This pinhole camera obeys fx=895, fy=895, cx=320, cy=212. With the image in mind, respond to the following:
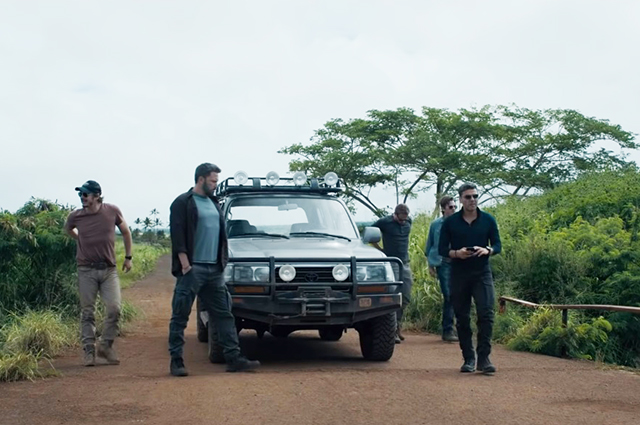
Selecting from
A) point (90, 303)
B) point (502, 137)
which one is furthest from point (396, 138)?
point (90, 303)

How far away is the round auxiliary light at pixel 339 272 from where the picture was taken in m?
9.16

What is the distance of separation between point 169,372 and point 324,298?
1.73m

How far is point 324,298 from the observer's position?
9086 mm

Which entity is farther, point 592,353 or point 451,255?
point 592,353

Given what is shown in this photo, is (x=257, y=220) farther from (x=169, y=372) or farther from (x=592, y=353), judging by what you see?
(x=592, y=353)

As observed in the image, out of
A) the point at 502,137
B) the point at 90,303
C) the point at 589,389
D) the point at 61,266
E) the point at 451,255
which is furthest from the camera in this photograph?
the point at 502,137

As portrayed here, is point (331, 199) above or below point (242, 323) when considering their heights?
above

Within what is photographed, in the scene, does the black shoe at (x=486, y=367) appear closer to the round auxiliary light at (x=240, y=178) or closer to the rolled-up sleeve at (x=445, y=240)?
the rolled-up sleeve at (x=445, y=240)

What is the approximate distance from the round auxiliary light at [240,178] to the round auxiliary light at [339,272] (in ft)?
7.50

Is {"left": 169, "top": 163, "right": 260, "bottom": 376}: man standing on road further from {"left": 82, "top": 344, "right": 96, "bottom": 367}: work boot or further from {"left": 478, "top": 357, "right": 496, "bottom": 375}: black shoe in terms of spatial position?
{"left": 478, "top": 357, "right": 496, "bottom": 375}: black shoe

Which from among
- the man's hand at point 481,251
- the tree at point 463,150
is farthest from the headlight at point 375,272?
the tree at point 463,150

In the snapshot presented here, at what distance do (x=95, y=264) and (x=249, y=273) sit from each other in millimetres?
1758

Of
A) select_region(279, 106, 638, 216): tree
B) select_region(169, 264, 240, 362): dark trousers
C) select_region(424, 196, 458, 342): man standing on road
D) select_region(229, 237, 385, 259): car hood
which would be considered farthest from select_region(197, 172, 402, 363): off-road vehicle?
select_region(279, 106, 638, 216): tree

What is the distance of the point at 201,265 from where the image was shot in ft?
28.5
